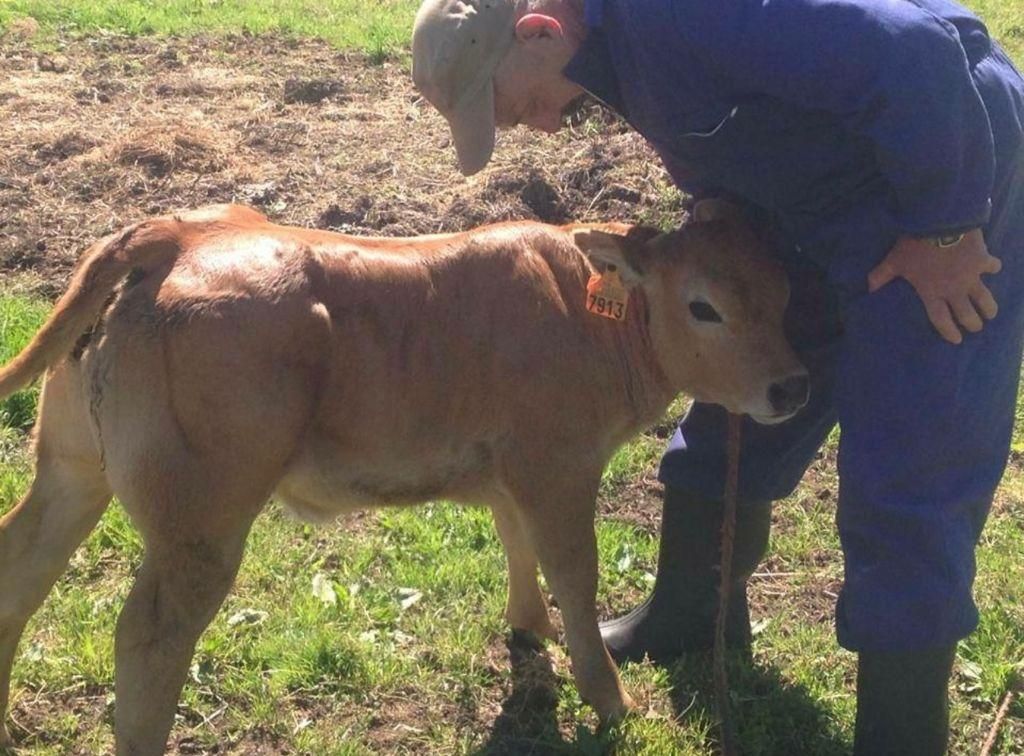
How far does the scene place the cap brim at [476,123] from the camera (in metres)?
4.42

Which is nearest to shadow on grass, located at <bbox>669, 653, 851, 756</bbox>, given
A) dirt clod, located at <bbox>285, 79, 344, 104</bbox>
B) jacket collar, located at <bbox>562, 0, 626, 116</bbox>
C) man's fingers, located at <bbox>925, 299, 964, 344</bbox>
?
man's fingers, located at <bbox>925, 299, 964, 344</bbox>

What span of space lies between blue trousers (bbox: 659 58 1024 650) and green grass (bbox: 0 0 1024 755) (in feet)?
2.99

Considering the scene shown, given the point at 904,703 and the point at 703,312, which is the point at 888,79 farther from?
the point at 904,703

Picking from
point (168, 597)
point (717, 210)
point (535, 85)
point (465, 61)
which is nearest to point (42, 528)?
point (168, 597)

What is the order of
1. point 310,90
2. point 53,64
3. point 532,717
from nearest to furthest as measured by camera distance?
point 532,717 < point 310,90 < point 53,64

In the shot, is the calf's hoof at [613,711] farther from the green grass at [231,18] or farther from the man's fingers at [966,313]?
the green grass at [231,18]

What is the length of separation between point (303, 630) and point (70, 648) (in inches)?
34.4

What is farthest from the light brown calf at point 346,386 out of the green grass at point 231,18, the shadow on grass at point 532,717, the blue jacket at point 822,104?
the green grass at point 231,18

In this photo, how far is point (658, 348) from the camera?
4.85m

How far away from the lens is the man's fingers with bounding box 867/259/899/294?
3.94 metres

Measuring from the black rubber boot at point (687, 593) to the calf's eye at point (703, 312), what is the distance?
0.85m

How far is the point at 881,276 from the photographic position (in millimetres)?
3965

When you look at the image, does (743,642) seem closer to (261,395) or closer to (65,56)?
(261,395)

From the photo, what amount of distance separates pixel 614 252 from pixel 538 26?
2.81 feet
